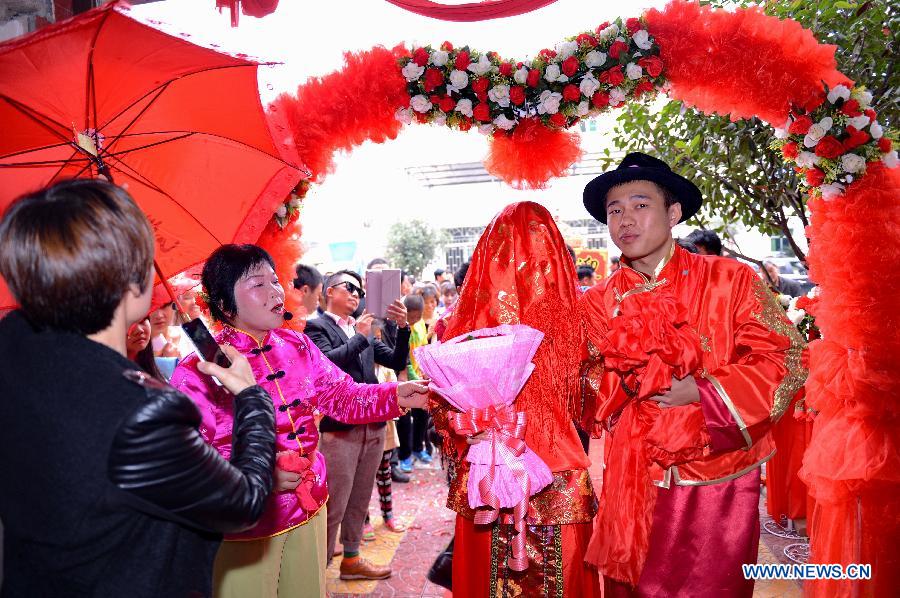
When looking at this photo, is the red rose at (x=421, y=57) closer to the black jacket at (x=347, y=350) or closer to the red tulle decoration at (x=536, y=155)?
the red tulle decoration at (x=536, y=155)

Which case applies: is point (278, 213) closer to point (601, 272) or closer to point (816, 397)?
point (816, 397)

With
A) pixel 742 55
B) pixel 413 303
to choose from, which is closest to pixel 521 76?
pixel 742 55

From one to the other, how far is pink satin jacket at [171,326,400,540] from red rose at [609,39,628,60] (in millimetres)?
1987

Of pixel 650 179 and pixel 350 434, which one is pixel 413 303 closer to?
pixel 350 434

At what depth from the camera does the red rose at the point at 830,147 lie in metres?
3.04

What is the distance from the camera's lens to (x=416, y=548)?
4.92 m

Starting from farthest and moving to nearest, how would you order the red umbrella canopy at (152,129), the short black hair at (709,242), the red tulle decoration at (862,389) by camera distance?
the short black hair at (709,242) < the red tulle decoration at (862,389) < the red umbrella canopy at (152,129)

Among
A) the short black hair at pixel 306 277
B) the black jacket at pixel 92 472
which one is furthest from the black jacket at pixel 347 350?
the black jacket at pixel 92 472

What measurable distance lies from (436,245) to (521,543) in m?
19.8

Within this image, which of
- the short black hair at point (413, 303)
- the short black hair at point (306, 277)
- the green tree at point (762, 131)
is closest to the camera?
the green tree at point (762, 131)

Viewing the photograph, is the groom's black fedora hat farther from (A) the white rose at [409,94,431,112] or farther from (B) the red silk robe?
(A) the white rose at [409,94,431,112]

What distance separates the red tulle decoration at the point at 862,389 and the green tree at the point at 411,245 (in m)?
18.5

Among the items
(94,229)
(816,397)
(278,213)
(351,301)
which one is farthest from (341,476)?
(94,229)

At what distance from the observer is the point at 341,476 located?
427 centimetres
